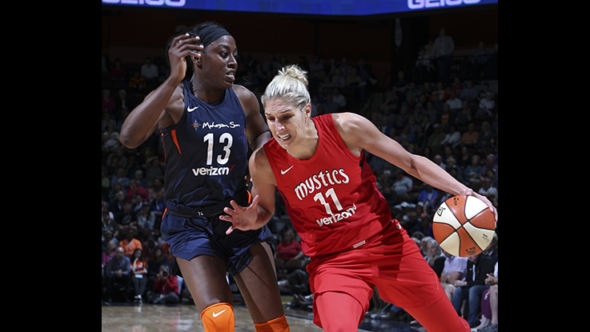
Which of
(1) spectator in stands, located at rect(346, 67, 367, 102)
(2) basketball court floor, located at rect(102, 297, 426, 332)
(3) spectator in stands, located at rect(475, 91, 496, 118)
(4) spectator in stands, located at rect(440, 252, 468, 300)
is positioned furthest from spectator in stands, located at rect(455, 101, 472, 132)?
(2) basketball court floor, located at rect(102, 297, 426, 332)

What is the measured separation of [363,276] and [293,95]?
3.43ft

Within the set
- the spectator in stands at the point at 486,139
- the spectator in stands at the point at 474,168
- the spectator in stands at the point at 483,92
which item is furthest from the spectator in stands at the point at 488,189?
the spectator in stands at the point at 483,92

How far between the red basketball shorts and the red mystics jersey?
69mm

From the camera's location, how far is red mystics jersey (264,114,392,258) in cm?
338

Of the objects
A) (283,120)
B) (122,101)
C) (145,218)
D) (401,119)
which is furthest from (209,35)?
(122,101)

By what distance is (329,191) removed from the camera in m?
3.38

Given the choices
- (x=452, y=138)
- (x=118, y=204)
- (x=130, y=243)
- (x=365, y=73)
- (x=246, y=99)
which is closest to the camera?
(x=246, y=99)

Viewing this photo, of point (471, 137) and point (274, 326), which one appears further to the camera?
point (471, 137)

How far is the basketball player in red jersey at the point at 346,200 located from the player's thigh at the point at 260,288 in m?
0.38

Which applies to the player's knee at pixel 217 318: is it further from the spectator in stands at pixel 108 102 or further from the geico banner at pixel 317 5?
the spectator in stands at pixel 108 102

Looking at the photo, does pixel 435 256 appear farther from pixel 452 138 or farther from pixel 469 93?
pixel 469 93

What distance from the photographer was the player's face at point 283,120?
3256 mm

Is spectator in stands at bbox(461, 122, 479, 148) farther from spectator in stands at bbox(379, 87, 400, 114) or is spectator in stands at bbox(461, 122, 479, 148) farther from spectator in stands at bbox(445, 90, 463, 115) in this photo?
spectator in stands at bbox(379, 87, 400, 114)

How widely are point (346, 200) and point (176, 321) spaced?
5.07m
